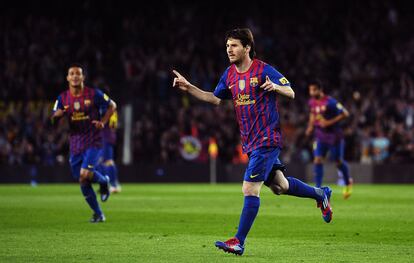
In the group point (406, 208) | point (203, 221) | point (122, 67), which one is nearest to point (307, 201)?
point (406, 208)

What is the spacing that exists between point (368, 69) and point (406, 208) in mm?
16988

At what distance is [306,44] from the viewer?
35094 mm

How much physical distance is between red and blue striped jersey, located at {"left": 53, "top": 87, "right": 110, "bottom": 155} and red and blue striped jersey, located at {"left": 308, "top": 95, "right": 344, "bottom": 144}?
709cm

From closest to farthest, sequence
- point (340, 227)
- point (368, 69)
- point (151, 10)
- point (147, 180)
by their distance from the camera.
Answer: point (340, 227)
point (147, 180)
point (368, 69)
point (151, 10)

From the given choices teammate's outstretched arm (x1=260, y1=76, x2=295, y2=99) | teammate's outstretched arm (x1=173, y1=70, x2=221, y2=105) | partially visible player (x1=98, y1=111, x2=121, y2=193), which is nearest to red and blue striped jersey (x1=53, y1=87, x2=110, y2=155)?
teammate's outstretched arm (x1=173, y1=70, x2=221, y2=105)

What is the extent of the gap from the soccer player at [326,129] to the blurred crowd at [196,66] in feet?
31.5

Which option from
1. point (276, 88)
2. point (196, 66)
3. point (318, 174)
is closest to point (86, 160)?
point (276, 88)

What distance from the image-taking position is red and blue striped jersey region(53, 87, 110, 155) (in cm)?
1432

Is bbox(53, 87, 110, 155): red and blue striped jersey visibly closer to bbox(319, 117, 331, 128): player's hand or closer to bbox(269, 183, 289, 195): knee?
bbox(269, 183, 289, 195): knee

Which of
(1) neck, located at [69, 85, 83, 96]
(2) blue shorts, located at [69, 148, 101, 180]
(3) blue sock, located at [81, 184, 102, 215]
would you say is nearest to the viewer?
(3) blue sock, located at [81, 184, 102, 215]

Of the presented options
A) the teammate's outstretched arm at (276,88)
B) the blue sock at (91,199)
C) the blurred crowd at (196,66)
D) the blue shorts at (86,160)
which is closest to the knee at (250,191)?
the teammate's outstretched arm at (276,88)

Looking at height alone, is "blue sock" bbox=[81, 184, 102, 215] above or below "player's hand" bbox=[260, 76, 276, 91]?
below

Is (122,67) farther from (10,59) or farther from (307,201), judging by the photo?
(307,201)

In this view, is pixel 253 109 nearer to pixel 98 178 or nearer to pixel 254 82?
pixel 254 82
